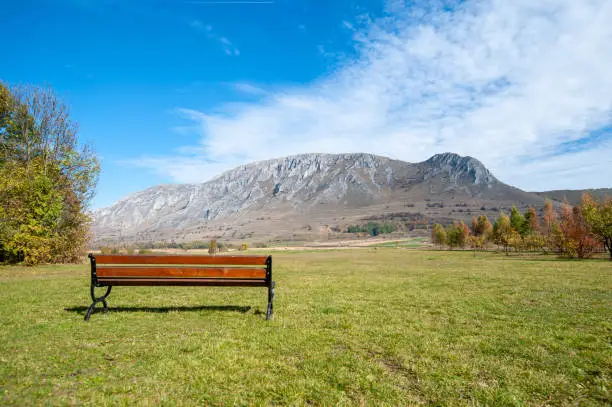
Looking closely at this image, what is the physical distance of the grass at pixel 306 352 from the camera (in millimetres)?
4430

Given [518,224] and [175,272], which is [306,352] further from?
[518,224]

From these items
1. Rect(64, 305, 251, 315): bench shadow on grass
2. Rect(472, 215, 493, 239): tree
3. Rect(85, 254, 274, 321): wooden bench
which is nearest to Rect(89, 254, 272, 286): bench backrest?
Rect(85, 254, 274, 321): wooden bench

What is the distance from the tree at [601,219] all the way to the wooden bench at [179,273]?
5078 cm

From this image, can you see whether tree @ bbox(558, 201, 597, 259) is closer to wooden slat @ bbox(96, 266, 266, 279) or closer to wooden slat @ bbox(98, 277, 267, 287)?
wooden slat @ bbox(98, 277, 267, 287)

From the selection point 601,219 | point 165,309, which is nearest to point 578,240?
point 601,219

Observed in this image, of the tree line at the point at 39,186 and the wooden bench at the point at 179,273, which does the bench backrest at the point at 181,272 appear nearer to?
the wooden bench at the point at 179,273

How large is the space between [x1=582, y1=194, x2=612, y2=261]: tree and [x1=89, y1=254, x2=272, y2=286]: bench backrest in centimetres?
5080

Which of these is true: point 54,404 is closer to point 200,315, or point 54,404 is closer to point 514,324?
point 200,315

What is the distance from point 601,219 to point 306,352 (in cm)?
5200

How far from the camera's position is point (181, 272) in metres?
8.27

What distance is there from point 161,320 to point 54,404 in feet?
13.8

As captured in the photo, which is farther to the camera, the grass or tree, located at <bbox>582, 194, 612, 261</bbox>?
tree, located at <bbox>582, 194, 612, 261</bbox>

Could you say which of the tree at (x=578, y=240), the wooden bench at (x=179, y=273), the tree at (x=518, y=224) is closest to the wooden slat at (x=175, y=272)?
the wooden bench at (x=179, y=273)

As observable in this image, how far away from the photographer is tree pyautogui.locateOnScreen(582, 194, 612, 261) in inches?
1581
